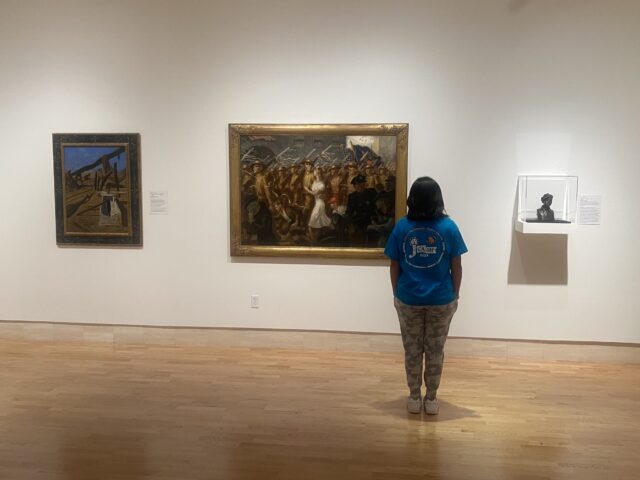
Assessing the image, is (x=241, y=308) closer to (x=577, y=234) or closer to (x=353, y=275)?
(x=353, y=275)

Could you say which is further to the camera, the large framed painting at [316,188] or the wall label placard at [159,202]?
the wall label placard at [159,202]

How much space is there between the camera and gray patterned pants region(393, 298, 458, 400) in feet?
15.8

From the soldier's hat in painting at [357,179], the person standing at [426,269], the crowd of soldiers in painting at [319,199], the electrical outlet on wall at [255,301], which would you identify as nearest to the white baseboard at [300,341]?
the electrical outlet on wall at [255,301]

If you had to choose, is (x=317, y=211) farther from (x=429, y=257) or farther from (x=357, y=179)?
(x=429, y=257)

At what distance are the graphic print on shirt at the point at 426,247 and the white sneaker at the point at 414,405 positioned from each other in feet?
3.93

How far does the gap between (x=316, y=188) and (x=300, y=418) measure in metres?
2.84

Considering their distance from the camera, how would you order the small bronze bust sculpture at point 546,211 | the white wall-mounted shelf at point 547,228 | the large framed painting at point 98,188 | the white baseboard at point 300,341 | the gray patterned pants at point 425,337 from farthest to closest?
the large framed painting at point 98,188 → the white baseboard at point 300,341 → the small bronze bust sculpture at point 546,211 → the white wall-mounted shelf at point 547,228 → the gray patterned pants at point 425,337

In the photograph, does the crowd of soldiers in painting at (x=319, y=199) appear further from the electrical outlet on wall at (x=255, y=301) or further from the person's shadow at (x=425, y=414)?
the person's shadow at (x=425, y=414)

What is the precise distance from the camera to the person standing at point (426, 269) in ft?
15.5

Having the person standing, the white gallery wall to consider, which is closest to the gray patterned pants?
the person standing

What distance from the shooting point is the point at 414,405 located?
498 centimetres

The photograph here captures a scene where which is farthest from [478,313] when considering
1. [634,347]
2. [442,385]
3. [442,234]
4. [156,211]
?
[156,211]

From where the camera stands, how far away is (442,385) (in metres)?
5.78

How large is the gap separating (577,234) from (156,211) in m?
4.94
